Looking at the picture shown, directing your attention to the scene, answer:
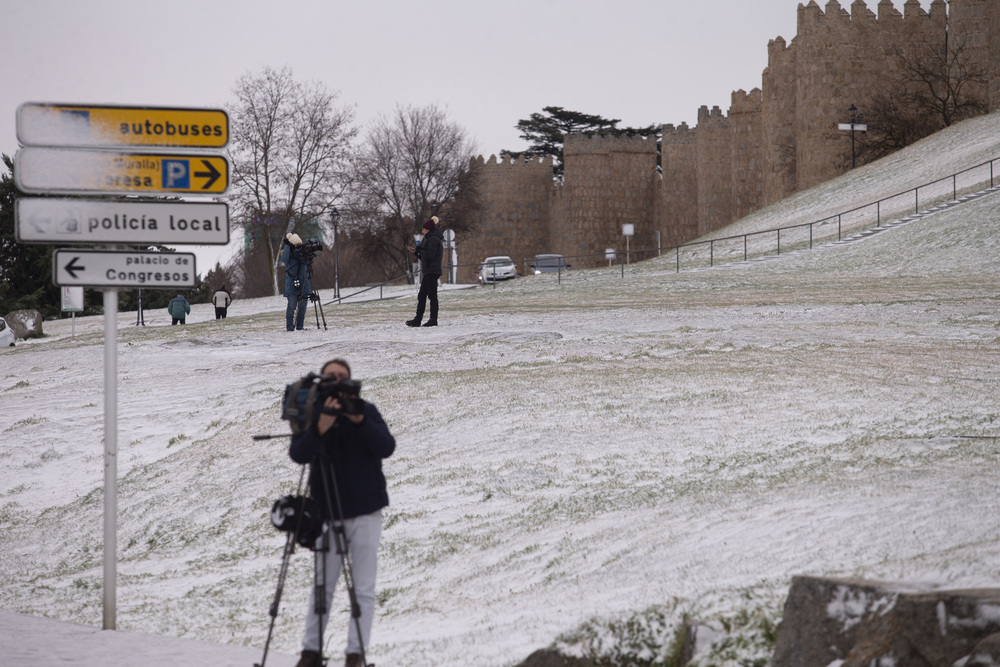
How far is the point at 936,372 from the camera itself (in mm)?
13367

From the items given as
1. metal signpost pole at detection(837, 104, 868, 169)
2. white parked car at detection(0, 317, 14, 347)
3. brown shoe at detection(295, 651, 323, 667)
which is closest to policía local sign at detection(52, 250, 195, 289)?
brown shoe at detection(295, 651, 323, 667)

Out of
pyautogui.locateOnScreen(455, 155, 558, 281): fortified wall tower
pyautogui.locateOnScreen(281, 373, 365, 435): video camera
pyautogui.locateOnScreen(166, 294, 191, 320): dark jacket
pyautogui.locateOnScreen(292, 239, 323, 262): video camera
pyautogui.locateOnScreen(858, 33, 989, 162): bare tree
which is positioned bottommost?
pyautogui.locateOnScreen(281, 373, 365, 435): video camera

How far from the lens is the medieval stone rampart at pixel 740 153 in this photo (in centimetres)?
5106

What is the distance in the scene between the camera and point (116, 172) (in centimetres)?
733

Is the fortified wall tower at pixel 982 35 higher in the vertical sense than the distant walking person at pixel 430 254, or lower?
higher

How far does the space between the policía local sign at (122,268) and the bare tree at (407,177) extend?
4939cm

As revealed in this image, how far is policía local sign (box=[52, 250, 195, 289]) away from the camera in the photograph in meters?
7.24

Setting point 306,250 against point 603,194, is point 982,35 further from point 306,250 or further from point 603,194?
point 306,250

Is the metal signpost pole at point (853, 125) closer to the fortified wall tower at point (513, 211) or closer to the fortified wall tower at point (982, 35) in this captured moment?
the fortified wall tower at point (982, 35)

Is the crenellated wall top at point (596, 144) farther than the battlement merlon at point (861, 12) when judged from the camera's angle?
Yes

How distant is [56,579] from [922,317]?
13.7 meters

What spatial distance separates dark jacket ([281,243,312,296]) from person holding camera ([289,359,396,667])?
13.7m

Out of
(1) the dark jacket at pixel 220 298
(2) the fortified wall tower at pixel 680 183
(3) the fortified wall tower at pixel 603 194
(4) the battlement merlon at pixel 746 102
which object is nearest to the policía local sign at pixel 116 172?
(1) the dark jacket at pixel 220 298

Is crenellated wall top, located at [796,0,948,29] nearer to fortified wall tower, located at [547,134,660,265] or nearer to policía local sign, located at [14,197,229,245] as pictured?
fortified wall tower, located at [547,134,660,265]
